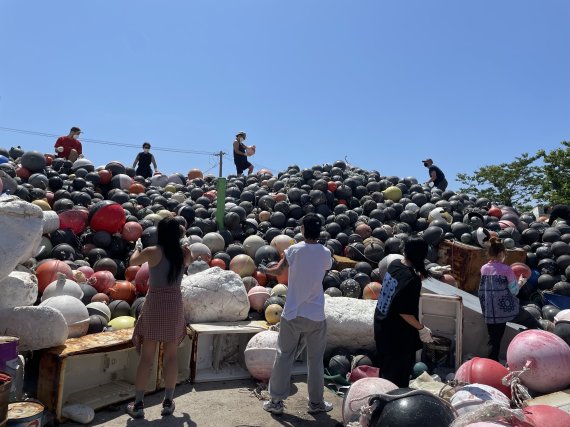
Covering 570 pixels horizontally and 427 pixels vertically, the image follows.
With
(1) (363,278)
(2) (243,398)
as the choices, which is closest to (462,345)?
(1) (363,278)

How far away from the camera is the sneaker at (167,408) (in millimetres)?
4461

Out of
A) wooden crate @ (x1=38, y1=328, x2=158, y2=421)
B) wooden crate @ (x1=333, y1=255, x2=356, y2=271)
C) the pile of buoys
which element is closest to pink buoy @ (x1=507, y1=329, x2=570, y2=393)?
the pile of buoys

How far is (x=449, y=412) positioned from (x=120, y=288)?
505 centimetres

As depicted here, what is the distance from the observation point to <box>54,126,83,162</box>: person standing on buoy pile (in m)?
13.2

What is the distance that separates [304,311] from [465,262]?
5.66 m

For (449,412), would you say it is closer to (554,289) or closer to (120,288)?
(120,288)

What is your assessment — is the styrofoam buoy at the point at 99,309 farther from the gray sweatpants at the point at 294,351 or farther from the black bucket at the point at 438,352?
the black bucket at the point at 438,352

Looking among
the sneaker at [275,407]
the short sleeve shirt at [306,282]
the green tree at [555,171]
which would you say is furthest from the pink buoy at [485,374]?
the green tree at [555,171]

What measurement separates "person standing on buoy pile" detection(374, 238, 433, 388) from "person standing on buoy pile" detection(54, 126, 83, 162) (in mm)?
11153

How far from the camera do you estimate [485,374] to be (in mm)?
4672

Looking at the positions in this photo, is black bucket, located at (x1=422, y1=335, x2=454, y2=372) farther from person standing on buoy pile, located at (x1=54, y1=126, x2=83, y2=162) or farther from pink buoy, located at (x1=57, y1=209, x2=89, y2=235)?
person standing on buoy pile, located at (x1=54, y1=126, x2=83, y2=162)

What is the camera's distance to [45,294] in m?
5.80

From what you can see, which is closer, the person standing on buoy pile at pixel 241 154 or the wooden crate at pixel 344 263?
the wooden crate at pixel 344 263

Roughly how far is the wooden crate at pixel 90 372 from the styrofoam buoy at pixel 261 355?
1.02 meters
